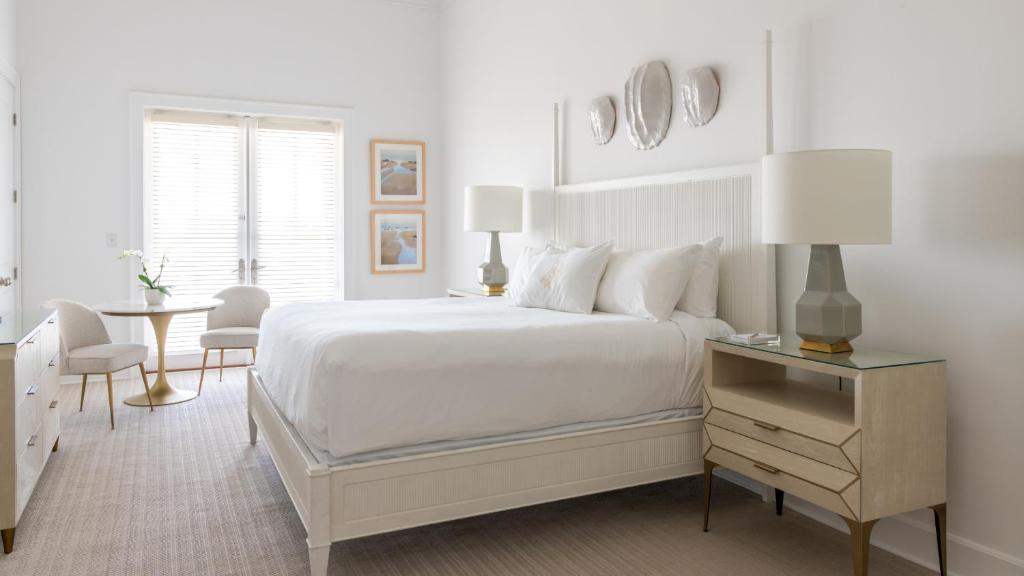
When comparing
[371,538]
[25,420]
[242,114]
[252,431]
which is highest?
[242,114]

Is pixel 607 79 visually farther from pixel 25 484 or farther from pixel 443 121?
pixel 25 484

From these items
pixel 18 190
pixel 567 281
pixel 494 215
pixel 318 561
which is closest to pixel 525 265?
pixel 567 281

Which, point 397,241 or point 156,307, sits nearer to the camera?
point 156,307

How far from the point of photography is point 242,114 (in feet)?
20.0

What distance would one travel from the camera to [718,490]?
333cm

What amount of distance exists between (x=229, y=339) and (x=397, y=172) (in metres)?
2.30

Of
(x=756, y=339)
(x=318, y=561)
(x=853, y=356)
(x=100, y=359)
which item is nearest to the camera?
(x=318, y=561)

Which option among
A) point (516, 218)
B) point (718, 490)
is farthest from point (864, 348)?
point (516, 218)

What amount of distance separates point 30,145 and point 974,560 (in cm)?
616

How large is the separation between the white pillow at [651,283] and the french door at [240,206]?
3.70 meters

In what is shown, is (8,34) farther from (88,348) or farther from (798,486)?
(798,486)

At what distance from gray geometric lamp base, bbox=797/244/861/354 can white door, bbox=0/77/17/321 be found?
4729 mm

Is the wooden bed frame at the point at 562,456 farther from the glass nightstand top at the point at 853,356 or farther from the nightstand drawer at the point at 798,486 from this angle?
the glass nightstand top at the point at 853,356

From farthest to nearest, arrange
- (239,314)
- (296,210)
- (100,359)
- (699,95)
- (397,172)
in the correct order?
1. (397,172)
2. (296,210)
3. (239,314)
4. (100,359)
5. (699,95)
